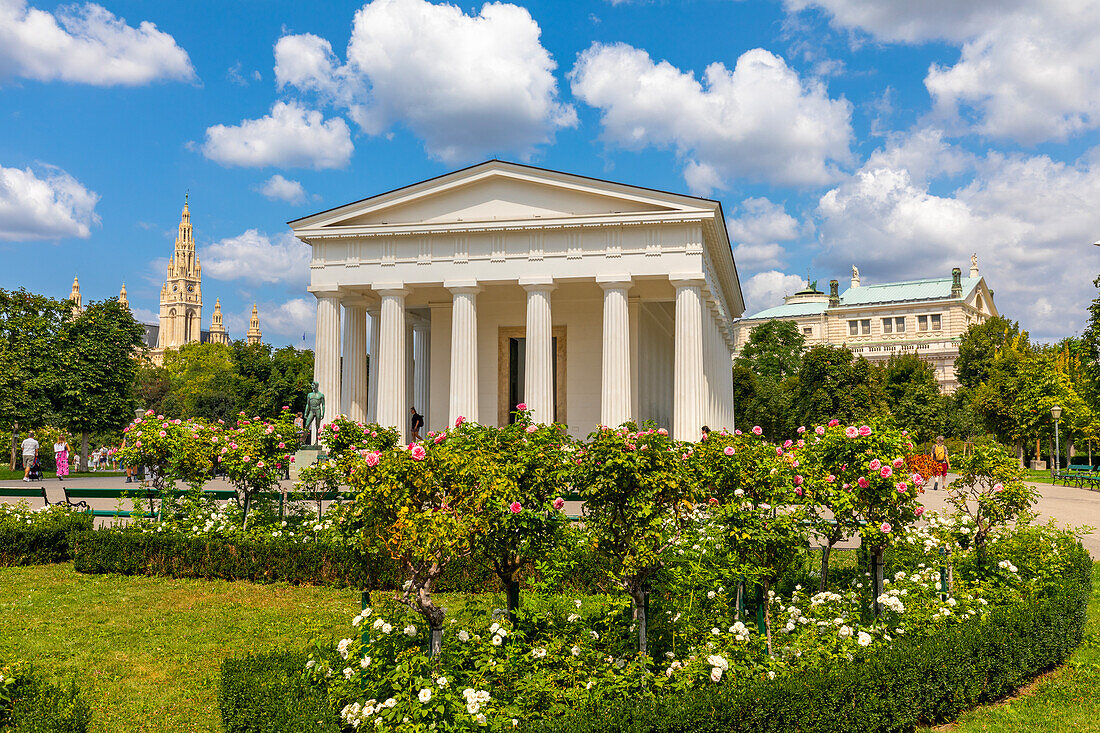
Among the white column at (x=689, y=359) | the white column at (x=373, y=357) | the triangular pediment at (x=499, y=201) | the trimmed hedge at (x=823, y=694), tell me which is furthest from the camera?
the white column at (x=373, y=357)

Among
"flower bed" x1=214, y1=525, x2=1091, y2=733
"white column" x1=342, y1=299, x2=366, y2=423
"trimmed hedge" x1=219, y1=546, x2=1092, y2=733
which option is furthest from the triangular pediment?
"trimmed hedge" x1=219, y1=546, x2=1092, y2=733

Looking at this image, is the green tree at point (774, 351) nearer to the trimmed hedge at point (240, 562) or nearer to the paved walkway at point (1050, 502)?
the paved walkway at point (1050, 502)

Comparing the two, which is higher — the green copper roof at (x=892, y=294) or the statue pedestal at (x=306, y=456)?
the green copper roof at (x=892, y=294)

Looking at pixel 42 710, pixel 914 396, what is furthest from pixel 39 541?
pixel 914 396

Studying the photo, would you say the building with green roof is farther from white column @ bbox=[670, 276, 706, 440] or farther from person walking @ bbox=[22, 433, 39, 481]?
person walking @ bbox=[22, 433, 39, 481]

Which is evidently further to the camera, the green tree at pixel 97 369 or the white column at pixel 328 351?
the green tree at pixel 97 369

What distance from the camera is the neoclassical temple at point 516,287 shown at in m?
29.9

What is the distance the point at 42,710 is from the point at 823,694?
655 cm

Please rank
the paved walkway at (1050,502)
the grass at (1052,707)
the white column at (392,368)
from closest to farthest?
the grass at (1052,707) < the paved walkway at (1050,502) < the white column at (392,368)

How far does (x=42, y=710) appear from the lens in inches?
249

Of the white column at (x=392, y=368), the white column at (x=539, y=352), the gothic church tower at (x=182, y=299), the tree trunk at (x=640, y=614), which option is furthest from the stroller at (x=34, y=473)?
the gothic church tower at (x=182, y=299)

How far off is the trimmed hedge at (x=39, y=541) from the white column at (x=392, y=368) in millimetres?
16012

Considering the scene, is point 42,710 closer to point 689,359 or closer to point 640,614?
point 640,614

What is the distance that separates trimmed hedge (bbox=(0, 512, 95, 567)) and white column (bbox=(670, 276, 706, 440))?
65.6 ft
